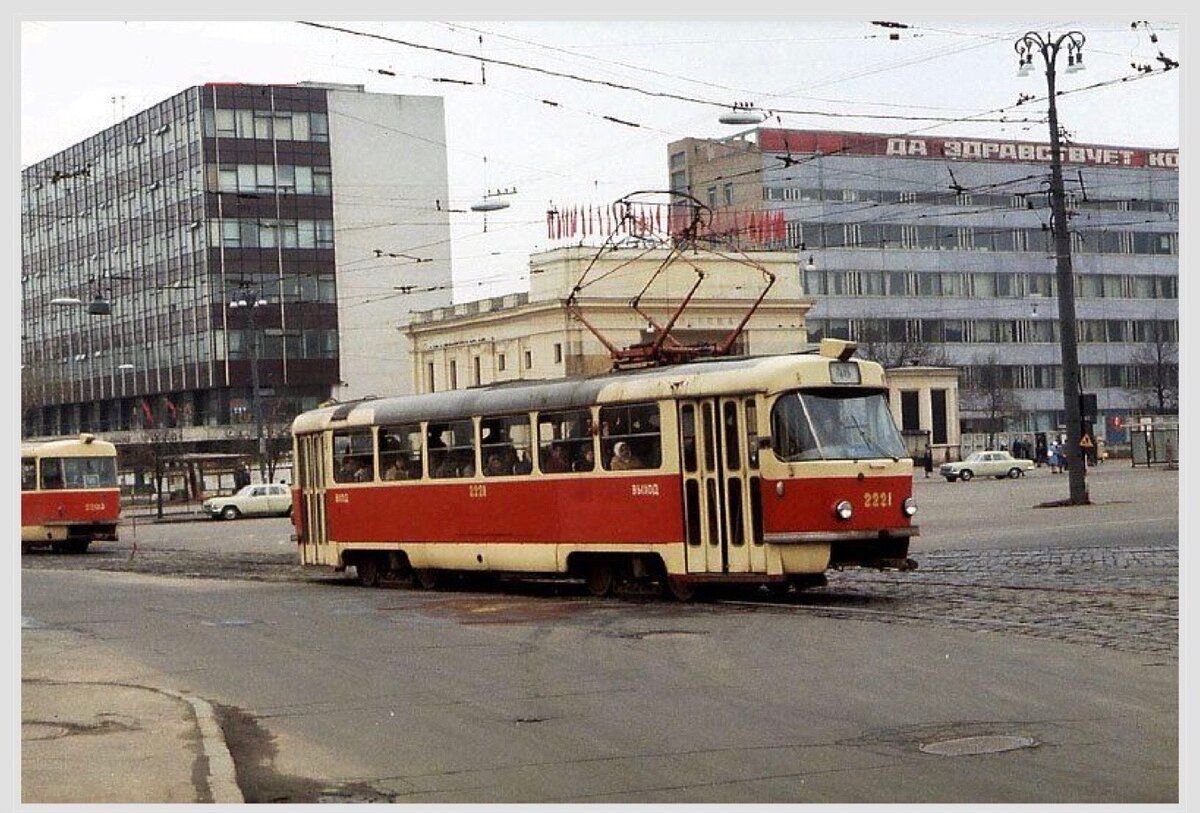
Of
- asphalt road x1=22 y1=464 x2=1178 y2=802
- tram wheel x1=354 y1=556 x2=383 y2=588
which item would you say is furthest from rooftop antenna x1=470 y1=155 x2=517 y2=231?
tram wheel x1=354 y1=556 x2=383 y2=588

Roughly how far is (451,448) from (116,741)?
12878mm

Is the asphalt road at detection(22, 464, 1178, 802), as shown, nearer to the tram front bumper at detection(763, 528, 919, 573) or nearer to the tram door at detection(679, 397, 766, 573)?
the tram front bumper at detection(763, 528, 919, 573)

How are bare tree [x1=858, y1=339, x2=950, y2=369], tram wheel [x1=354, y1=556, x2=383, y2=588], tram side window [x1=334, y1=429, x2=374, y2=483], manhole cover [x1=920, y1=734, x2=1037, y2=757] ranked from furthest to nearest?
bare tree [x1=858, y1=339, x2=950, y2=369] → tram wheel [x1=354, y1=556, x2=383, y2=588] → tram side window [x1=334, y1=429, x2=374, y2=483] → manhole cover [x1=920, y1=734, x2=1037, y2=757]

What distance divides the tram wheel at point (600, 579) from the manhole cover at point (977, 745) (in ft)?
35.8

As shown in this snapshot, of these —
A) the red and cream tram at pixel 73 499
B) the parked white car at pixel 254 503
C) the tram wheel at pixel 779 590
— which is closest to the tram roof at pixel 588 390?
the tram wheel at pixel 779 590

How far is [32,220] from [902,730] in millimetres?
7664

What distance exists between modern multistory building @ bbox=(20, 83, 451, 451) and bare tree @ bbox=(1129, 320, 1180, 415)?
273 inches

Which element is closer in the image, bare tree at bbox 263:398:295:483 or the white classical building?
the white classical building

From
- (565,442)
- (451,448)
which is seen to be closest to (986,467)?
(451,448)

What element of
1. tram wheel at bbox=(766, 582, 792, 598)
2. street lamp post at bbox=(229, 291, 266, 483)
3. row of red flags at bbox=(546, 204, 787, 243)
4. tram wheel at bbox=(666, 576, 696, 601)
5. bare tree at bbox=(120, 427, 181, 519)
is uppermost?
row of red flags at bbox=(546, 204, 787, 243)

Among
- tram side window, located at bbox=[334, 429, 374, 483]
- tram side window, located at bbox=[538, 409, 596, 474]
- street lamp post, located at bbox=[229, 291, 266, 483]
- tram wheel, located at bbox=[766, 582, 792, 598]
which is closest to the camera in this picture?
street lamp post, located at bbox=[229, 291, 266, 483]

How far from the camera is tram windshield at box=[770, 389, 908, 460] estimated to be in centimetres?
1950

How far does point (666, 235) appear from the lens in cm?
2619

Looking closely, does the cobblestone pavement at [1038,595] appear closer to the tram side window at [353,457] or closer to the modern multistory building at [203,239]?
the modern multistory building at [203,239]
